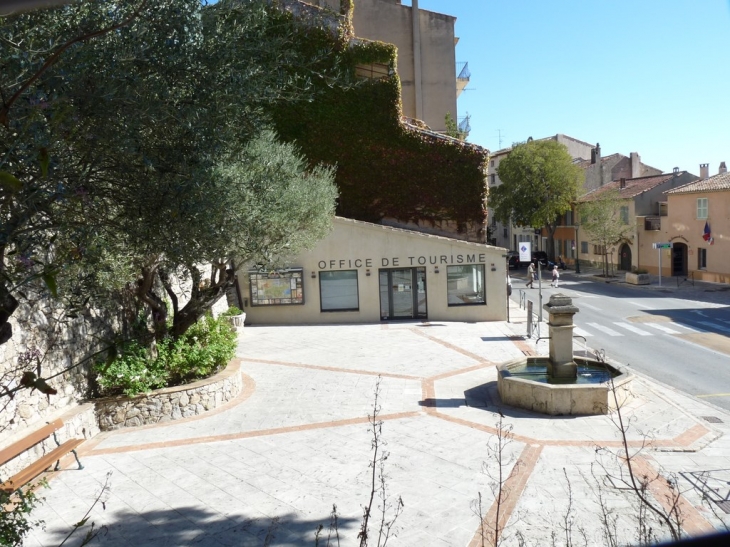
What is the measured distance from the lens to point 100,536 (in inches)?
263

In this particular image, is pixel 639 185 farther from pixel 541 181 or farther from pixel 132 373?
pixel 132 373

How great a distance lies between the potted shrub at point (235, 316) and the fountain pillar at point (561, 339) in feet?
36.3

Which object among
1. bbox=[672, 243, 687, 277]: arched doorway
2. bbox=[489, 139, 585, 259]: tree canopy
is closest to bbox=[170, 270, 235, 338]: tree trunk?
bbox=[672, 243, 687, 277]: arched doorway

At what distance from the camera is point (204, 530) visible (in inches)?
267

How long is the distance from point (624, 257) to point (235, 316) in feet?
115

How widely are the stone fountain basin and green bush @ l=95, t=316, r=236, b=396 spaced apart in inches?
223

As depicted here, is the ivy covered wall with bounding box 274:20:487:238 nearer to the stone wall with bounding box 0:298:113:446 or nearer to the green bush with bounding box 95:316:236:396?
the green bush with bounding box 95:316:236:396

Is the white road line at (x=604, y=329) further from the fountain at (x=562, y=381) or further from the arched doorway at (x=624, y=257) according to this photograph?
the arched doorway at (x=624, y=257)

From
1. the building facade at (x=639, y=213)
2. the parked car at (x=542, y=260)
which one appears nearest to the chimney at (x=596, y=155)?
the parked car at (x=542, y=260)

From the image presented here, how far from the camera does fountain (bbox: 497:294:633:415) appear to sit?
35.7 feet

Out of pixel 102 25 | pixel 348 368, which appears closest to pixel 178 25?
pixel 102 25

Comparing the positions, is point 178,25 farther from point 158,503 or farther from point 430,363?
point 430,363

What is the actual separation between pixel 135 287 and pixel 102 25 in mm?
7200

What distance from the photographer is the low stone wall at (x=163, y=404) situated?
10523mm
